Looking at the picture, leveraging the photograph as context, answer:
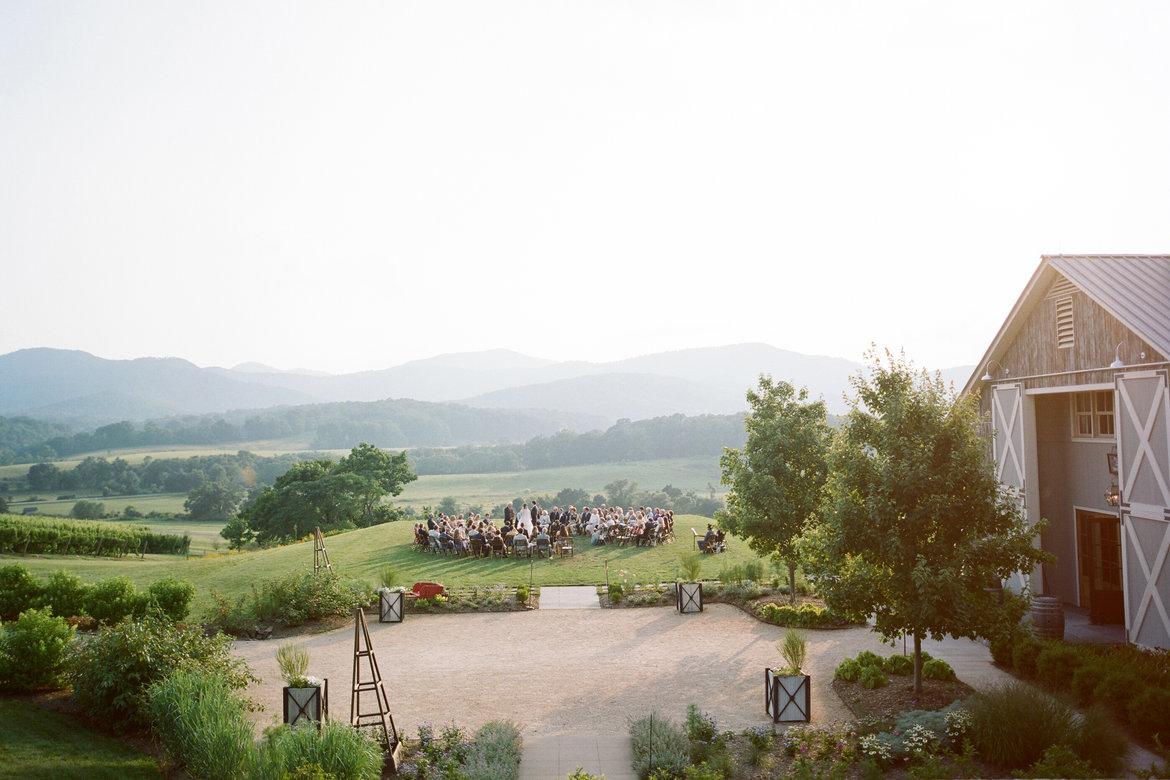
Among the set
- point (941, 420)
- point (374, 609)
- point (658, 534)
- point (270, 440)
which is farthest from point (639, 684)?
point (270, 440)

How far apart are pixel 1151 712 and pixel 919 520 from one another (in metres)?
3.07

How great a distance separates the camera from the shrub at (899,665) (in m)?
10.5

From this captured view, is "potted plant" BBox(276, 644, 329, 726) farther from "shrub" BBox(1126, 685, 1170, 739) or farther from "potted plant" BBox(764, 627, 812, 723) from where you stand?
"shrub" BBox(1126, 685, 1170, 739)

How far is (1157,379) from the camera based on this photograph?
10695 mm

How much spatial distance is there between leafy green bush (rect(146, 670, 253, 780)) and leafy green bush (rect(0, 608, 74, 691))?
2.06 m

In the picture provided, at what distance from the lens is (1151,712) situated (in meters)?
8.12

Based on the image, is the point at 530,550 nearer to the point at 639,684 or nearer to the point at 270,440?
the point at 639,684

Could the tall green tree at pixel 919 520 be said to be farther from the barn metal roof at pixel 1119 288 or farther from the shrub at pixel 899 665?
the barn metal roof at pixel 1119 288

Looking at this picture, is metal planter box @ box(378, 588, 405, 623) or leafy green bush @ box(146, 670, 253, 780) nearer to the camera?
leafy green bush @ box(146, 670, 253, 780)

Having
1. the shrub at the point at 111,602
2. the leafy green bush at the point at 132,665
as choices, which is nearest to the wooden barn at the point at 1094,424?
the leafy green bush at the point at 132,665

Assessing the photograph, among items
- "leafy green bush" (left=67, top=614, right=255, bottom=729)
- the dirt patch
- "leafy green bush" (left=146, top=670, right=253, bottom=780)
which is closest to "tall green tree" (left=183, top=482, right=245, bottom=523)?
"leafy green bush" (left=67, top=614, right=255, bottom=729)

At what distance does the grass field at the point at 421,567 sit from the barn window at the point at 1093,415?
895 centimetres

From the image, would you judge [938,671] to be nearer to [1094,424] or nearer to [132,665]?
[1094,424]

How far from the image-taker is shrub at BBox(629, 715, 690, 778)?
7.82 meters
